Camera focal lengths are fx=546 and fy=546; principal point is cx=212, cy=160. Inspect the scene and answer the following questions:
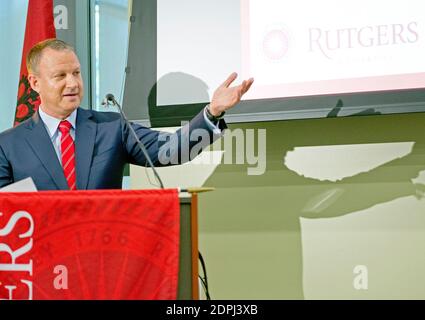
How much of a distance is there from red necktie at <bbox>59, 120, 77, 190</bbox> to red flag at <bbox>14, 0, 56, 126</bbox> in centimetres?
70

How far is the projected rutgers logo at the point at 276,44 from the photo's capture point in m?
2.37

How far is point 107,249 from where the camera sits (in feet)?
4.47

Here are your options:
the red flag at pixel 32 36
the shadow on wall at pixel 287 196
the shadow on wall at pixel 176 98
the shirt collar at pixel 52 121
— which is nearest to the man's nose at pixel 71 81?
the shirt collar at pixel 52 121

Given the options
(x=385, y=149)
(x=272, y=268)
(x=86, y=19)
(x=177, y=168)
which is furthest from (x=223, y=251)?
(x=86, y=19)

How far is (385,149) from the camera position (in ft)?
7.67

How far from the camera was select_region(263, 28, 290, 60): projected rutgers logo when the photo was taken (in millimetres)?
2373

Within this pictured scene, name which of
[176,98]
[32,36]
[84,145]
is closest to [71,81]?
[84,145]

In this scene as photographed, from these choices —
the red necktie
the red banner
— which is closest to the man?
the red necktie

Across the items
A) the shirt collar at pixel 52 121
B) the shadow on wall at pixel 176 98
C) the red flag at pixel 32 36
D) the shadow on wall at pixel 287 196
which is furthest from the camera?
the red flag at pixel 32 36

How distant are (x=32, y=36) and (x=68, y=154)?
1.05m

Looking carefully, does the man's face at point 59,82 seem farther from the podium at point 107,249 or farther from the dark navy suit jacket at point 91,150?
the podium at point 107,249

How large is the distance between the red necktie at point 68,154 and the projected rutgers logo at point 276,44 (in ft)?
3.00
